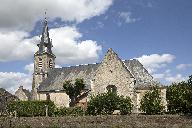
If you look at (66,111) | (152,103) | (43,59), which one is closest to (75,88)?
(66,111)

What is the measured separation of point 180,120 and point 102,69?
2086cm

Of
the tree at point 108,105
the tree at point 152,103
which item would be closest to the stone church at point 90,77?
the tree at point 152,103

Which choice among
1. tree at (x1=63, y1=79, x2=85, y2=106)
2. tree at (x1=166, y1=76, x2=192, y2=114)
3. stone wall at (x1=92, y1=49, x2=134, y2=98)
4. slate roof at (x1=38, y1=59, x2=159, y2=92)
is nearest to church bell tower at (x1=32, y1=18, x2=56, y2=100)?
slate roof at (x1=38, y1=59, x2=159, y2=92)

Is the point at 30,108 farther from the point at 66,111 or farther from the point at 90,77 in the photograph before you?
the point at 90,77

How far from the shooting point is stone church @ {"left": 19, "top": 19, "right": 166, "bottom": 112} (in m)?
43.9

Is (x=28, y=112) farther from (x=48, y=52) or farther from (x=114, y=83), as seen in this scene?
(x=48, y=52)

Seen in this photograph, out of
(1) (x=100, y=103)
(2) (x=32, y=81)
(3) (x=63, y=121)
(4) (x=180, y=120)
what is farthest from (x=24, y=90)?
(4) (x=180, y=120)

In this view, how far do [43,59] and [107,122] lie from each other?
43925mm

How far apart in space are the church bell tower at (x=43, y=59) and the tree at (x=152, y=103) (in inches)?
1426

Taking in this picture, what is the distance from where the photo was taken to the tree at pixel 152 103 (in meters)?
33.6

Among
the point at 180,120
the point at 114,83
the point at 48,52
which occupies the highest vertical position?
the point at 48,52

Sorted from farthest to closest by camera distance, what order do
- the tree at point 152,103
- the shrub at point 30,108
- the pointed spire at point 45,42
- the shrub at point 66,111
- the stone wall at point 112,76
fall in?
the pointed spire at point 45,42 < the stone wall at point 112,76 < the shrub at point 30,108 < the shrub at point 66,111 < the tree at point 152,103

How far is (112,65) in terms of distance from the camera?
45.3 meters

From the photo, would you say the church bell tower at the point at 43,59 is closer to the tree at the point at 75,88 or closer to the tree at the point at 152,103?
the tree at the point at 75,88
